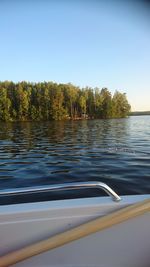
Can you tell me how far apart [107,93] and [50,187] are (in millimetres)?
90153

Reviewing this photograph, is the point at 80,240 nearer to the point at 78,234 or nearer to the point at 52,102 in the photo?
the point at 78,234

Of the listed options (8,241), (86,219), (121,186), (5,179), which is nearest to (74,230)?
(86,219)

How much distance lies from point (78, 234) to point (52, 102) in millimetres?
77129

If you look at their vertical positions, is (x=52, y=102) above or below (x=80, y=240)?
above

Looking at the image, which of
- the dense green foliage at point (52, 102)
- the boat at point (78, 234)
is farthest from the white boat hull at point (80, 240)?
the dense green foliage at point (52, 102)

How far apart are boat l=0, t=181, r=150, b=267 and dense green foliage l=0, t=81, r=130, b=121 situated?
70.5 metres

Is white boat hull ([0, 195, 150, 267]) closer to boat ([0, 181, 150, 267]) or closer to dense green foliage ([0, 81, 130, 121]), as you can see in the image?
boat ([0, 181, 150, 267])

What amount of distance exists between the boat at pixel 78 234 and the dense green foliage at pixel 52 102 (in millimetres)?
70458

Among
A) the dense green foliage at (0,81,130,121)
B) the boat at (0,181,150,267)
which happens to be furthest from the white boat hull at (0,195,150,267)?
the dense green foliage at (0,81,130,121)

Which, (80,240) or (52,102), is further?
(52,102)

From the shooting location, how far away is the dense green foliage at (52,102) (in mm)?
74625

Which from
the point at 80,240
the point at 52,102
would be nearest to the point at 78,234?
the point at 80,240

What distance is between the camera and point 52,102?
78500mm

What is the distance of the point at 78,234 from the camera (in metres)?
2.14
